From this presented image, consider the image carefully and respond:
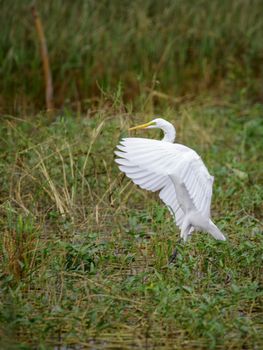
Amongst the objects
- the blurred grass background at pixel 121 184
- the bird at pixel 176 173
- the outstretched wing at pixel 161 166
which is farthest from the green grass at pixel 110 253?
the outstretched wing at pixel 161 166

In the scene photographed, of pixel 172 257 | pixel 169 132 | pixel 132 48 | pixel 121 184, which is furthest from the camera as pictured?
pixel 132 48

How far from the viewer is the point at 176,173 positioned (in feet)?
Result: 16.6

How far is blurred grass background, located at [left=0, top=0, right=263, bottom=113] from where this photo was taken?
9.37 m

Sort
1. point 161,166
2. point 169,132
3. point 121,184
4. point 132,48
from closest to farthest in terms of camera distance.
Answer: point 161,166 < point 169,132 < point 121,184 < point 132,48

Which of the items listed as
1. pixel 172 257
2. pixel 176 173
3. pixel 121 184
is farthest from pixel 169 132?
pixel 172 257

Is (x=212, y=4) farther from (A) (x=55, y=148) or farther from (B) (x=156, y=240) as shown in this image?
(B) (x=156, y=240)

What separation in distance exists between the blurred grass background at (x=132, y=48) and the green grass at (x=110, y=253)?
1.83m

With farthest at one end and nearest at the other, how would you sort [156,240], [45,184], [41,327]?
1. [45,184]
2. [156,240]
3. [41,327]

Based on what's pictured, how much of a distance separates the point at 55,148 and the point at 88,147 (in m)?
0.31

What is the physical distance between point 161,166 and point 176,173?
0.11m

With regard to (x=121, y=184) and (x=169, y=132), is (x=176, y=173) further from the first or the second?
(x=121, y=184)

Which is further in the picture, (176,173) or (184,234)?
(184,234)

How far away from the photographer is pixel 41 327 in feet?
13.8

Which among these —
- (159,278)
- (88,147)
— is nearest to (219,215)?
(88,147)
